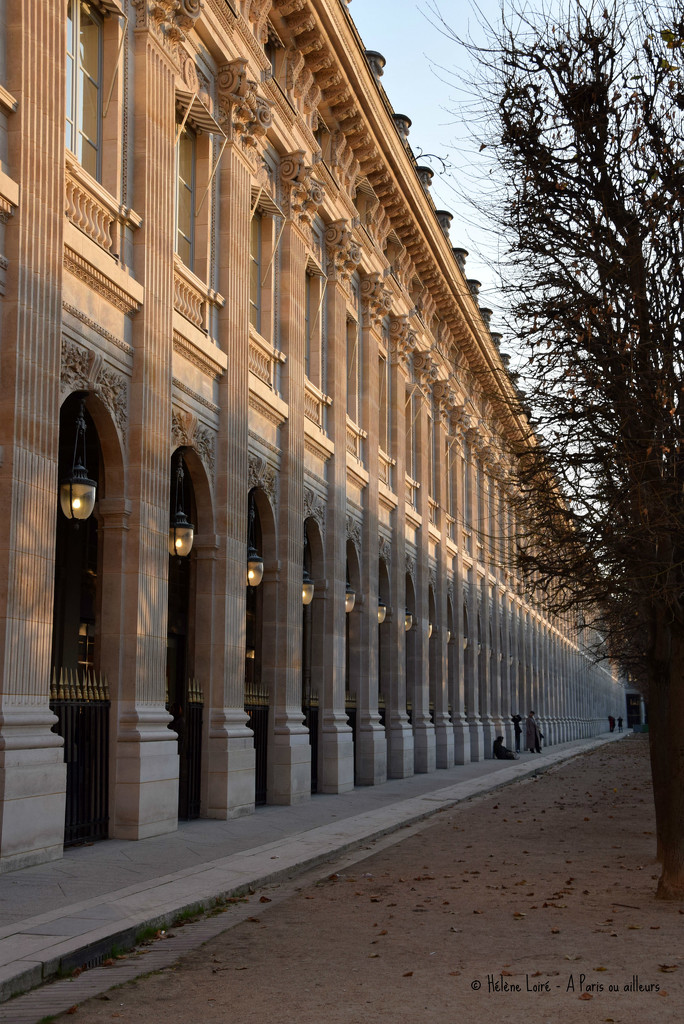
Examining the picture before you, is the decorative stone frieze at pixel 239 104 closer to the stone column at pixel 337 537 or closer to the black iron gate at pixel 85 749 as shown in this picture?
the stone column at pixel 337 537

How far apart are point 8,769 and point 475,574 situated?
113ft

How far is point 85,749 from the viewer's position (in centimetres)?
1383

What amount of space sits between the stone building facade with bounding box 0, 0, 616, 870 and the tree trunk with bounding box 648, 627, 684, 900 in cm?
231

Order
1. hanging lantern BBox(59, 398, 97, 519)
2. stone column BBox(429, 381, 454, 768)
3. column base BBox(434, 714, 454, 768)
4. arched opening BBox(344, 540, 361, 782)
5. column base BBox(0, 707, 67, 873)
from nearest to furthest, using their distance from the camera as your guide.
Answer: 1. column base BBox(0, 707, 67, 873)
2. hanging lantern BBox(59, 398, 97, 519)
3. arched opening BBox(344, 540, 361, 782)
4. column base BBox(434, 714, 454, 768)
5. stone column BBox(429, 381, 454, 768)

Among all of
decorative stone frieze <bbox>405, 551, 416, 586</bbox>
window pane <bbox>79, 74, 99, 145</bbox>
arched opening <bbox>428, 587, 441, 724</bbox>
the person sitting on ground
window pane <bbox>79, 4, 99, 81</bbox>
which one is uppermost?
window pane <bbox>79, 4, 99, 81</bbox>

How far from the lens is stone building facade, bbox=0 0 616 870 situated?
480 inches

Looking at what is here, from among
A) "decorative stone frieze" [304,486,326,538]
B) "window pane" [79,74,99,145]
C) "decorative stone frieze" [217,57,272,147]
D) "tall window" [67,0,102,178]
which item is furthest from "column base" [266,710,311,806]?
"window pane" [79,74,99,145]

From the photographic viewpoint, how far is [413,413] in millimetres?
34625

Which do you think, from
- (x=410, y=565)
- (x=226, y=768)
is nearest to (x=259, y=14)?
(x=226, y=768)

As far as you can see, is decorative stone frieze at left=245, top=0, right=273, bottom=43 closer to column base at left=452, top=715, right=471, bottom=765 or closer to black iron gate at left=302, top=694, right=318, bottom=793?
black iron gate at left=302, top=694, right=318, bottom=793

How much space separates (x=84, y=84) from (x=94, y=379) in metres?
3.80

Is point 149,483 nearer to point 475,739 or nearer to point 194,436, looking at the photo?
point 194,436

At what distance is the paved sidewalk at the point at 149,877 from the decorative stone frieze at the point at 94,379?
504cm

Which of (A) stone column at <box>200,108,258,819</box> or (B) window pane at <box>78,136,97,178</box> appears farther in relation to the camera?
(A) stone column at <box>200,108,258,819</box>
